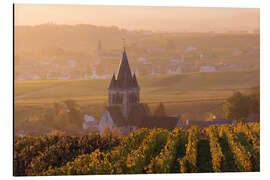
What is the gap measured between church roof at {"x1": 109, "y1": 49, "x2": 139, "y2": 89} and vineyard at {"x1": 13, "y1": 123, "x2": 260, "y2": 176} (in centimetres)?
142

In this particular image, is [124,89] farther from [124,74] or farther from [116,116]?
[116,116]

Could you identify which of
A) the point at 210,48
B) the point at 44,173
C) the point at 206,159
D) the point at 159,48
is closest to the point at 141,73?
the point at 159,48

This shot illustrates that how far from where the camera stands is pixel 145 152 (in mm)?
9367

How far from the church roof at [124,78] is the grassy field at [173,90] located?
0.19 m

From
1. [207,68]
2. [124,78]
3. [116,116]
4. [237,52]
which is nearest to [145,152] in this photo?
[116,116]

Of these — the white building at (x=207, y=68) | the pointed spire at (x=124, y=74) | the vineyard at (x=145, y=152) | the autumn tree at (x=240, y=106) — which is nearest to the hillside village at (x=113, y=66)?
the white building at (x=207, y=68)

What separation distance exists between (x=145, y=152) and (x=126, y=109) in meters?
2.36

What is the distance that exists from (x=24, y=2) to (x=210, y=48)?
519 cm

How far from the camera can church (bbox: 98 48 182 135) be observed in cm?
1124

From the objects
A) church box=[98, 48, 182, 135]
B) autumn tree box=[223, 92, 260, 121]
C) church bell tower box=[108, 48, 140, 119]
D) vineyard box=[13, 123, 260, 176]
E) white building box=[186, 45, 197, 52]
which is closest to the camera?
vineyard box=[13, 123, 260, 176]

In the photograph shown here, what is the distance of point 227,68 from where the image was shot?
1182 centimetres

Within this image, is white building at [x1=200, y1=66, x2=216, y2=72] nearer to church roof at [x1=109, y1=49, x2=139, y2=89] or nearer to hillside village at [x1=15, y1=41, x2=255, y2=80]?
hillside village at [x1=15, y1=41, x2=255, y2=80]

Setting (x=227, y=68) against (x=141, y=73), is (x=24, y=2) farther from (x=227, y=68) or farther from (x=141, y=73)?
(x=227, y=68)

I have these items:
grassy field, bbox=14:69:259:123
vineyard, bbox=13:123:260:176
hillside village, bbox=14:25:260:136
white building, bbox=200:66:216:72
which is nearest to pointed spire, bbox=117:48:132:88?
hillside village, bbox=14:25:260:136
